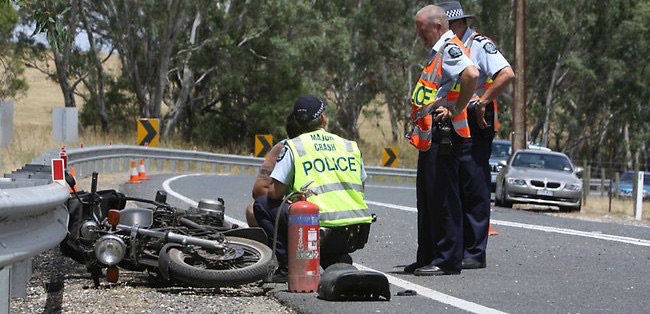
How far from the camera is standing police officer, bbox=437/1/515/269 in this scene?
29.0ft

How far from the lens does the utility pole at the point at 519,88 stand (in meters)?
32.0

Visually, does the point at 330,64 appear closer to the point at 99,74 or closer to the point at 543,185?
the point at 99,74

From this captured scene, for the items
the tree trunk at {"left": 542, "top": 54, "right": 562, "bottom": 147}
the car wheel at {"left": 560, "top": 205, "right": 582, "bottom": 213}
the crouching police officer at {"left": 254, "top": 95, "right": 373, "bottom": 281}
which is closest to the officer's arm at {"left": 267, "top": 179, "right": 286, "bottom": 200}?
the crouching police officer at {"left": 254, "top": 95, "right": 373, "bottom": 281}

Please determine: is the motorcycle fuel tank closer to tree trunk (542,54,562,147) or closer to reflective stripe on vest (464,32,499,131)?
reflective stripe on vest (464,32,499,131)

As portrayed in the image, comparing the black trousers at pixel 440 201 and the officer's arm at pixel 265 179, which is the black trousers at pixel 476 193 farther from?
the officer's arm at pixel 265 179

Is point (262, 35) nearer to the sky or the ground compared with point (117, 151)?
nearer to the sky

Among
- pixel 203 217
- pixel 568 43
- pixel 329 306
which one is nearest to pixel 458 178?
pixel 203 217

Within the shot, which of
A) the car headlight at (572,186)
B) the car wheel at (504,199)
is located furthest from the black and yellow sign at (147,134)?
the car headlight at (572,186)

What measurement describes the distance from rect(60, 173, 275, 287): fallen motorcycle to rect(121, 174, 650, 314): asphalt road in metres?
0.32

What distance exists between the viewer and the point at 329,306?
677 cm

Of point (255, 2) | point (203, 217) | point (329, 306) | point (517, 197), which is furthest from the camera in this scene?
point (255, 2)

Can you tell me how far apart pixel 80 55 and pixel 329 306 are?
145ft

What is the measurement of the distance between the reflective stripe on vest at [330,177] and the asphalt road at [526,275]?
0.54 metres

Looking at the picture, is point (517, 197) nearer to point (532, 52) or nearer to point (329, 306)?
point (329, 306)
